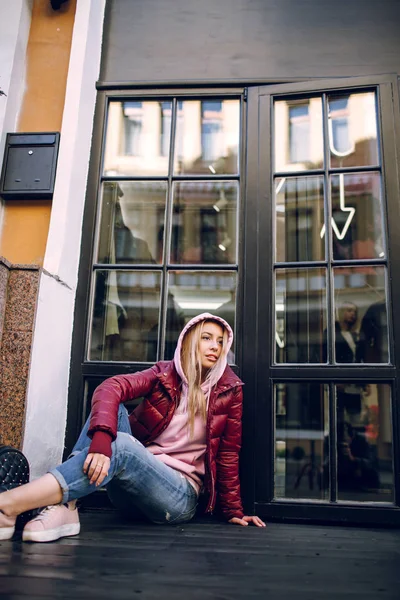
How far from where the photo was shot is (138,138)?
372 centimetres

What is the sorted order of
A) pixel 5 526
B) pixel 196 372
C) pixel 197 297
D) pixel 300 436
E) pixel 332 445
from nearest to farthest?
pixel 5 526
pixel 196 372
pixel 332 445
pixel 300 436
pixel 197 297

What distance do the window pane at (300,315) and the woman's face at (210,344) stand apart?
17.5 inches

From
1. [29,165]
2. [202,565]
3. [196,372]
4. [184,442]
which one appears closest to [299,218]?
[196,372]

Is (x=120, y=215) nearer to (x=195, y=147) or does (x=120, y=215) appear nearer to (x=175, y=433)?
(x=195, y=147)

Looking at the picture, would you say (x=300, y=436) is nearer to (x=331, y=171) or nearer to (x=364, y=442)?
(x=364, y=442)

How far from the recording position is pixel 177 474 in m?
2.57

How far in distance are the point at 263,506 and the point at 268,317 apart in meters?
1.11

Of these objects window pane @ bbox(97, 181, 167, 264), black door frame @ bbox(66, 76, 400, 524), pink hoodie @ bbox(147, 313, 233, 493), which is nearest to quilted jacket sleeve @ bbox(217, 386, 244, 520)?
pink hoodie @ bbox(147, 313, 233, 493)

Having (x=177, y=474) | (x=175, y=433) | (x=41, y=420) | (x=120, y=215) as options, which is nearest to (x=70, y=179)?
(x=120, y=215)

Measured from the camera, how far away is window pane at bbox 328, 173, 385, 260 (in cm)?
325

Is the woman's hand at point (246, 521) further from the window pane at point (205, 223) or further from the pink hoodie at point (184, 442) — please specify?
the window pane at point (205, 223)

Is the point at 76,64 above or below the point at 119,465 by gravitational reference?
above

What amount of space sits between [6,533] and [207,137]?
276cm

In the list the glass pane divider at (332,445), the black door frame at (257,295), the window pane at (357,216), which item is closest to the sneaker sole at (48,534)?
the black door frame at (257,295)
